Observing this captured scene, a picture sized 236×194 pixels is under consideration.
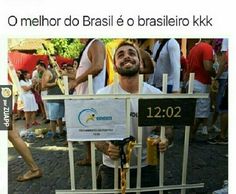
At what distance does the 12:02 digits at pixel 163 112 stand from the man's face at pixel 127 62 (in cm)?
25

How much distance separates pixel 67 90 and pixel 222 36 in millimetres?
959

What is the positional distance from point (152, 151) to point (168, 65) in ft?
1.76

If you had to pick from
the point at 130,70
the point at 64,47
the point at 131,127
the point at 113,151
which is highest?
the point at 64,47

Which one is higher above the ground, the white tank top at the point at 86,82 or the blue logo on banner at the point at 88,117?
the white tank top at the point at 86,82

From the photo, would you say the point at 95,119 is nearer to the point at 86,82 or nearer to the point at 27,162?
the point at 86,82

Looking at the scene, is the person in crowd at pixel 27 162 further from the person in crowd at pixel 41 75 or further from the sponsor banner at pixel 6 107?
the person in crowd at pixel 41 75

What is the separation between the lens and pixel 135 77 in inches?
108

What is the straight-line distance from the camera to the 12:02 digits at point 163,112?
2.74m

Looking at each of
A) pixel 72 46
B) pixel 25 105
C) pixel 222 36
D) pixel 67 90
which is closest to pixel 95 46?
pixel 72 46

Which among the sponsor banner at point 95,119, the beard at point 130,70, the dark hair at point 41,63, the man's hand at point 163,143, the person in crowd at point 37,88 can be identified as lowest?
the man's hand at point 163,143

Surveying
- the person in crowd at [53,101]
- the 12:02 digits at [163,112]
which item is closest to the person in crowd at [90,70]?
the person in crowd at [53,101]

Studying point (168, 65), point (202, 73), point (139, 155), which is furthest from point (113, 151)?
point (202, 73)

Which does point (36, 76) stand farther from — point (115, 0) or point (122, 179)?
point (122, 179)

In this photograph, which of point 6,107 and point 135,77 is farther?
point 135,77
